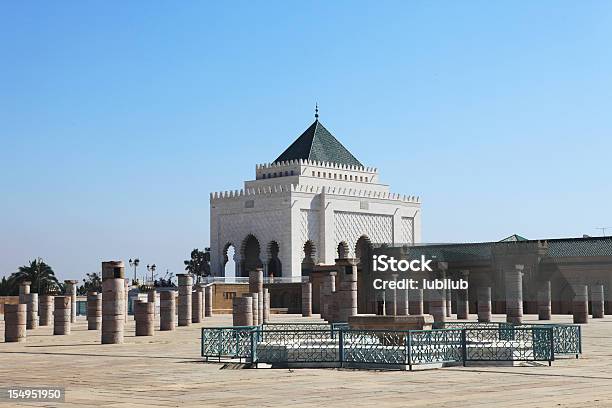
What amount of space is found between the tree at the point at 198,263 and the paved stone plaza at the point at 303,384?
6383 cm

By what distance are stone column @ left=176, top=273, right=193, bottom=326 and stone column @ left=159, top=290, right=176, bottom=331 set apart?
3482mm

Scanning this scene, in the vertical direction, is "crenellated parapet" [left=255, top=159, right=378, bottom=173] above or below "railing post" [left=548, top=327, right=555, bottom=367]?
above

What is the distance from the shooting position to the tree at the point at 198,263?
7881cm

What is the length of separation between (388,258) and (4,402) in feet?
131

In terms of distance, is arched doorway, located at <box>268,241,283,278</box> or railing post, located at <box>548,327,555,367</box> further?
arched doorway, located at <box>268,241,283,278</box>

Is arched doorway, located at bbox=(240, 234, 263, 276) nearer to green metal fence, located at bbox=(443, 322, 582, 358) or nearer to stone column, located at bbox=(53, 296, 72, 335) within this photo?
stone column, located at bbox=(53, 296, 72, 335)

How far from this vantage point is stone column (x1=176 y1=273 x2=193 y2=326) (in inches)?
1222

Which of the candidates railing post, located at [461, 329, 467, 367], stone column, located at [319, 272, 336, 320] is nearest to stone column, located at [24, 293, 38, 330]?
stone column, located at [319, 272, 336, 320]

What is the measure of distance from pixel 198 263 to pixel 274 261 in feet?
65.8

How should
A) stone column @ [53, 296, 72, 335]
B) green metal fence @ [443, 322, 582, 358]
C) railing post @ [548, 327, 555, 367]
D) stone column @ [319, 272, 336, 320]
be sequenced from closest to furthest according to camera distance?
1. railing post @ [548, 327, 555, 367]
2. green metal fence @ [443, 322, 582, 358]
3. stone column @ [53, 296, 72, 335]
4. stone column @ [319, 272, 336, 320]

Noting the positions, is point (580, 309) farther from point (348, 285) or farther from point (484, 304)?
point (348, 285)

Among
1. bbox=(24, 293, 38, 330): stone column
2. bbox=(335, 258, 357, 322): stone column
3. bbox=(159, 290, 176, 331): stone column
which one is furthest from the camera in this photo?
bbox=(24, 293, 38, 330): stone column

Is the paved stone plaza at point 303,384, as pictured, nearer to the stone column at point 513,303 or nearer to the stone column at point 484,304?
the stone column at point 513,303

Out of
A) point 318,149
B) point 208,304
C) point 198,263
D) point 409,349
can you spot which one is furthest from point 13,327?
point 198,263
